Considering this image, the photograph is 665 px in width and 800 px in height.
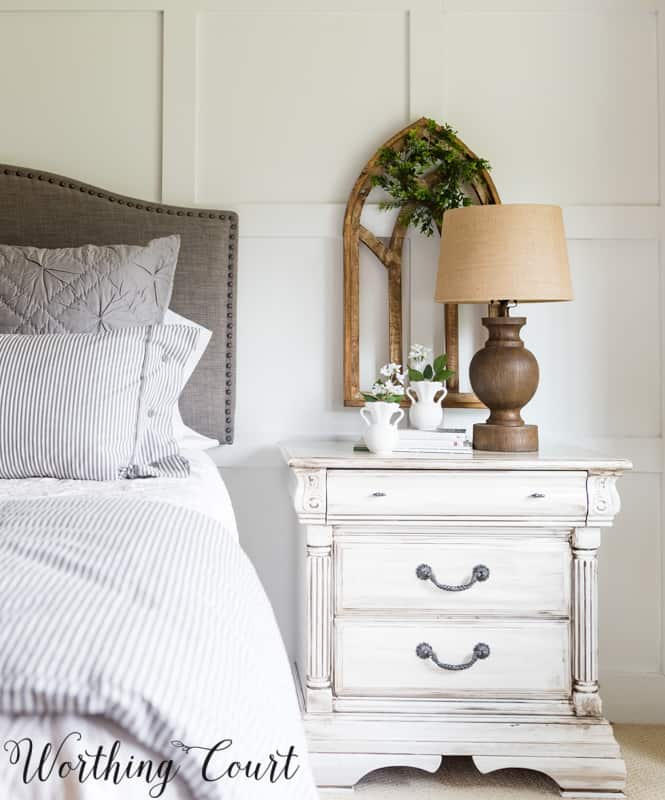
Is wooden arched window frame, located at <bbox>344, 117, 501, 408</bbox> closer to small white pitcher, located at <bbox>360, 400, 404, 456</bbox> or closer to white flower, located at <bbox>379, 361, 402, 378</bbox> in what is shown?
white flower, located at <bbox>379, 361, 402, 378</bbox>

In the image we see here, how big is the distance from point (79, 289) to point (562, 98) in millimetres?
1599

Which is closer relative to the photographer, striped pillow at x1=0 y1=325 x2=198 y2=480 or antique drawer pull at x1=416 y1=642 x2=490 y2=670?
striped pillow at x1=0 y1=325 x2=198 y2=480

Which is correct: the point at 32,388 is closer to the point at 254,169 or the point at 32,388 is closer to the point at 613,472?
the point at 254,169

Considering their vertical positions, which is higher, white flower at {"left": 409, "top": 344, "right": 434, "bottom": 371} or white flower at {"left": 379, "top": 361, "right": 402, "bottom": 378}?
white flower at {"left": 409, "top": 344, "right": 434, "bottom": 371}

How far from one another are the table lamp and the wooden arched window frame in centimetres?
24

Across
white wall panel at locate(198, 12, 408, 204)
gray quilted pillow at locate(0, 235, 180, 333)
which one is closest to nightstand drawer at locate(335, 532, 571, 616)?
gray quilted pillow at locate(0, 235, 180, 333)

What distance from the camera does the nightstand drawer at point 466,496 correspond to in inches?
73.8

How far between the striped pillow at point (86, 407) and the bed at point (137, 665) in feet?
1.49

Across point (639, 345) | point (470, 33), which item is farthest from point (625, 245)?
point (470, 33)

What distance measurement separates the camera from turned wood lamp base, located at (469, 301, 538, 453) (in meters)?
2.04

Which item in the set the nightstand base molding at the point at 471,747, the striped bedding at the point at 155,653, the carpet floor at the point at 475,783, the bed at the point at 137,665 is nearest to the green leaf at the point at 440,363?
the nightstand base molding at the point at 471,747

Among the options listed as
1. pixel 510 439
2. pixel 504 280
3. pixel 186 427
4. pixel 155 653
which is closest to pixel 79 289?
pixel 186 427

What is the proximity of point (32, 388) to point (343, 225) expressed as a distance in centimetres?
116

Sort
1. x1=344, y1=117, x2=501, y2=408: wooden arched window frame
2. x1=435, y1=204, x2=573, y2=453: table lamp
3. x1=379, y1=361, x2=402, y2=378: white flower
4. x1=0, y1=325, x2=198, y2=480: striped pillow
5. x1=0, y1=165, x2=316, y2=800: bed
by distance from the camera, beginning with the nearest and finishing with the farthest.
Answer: x1=0, y1=165, x2=316, y2=800: bed → x1=0, y1=325, x2=198, y2=480: striped pillow → x1=435, y1=204, x2=573, y2=453: table lamp → x1=379, y1=361, x2=402, y2=378: white flower → x1=344, y1=117, x2=501, y2=408: wooden arched window frame
